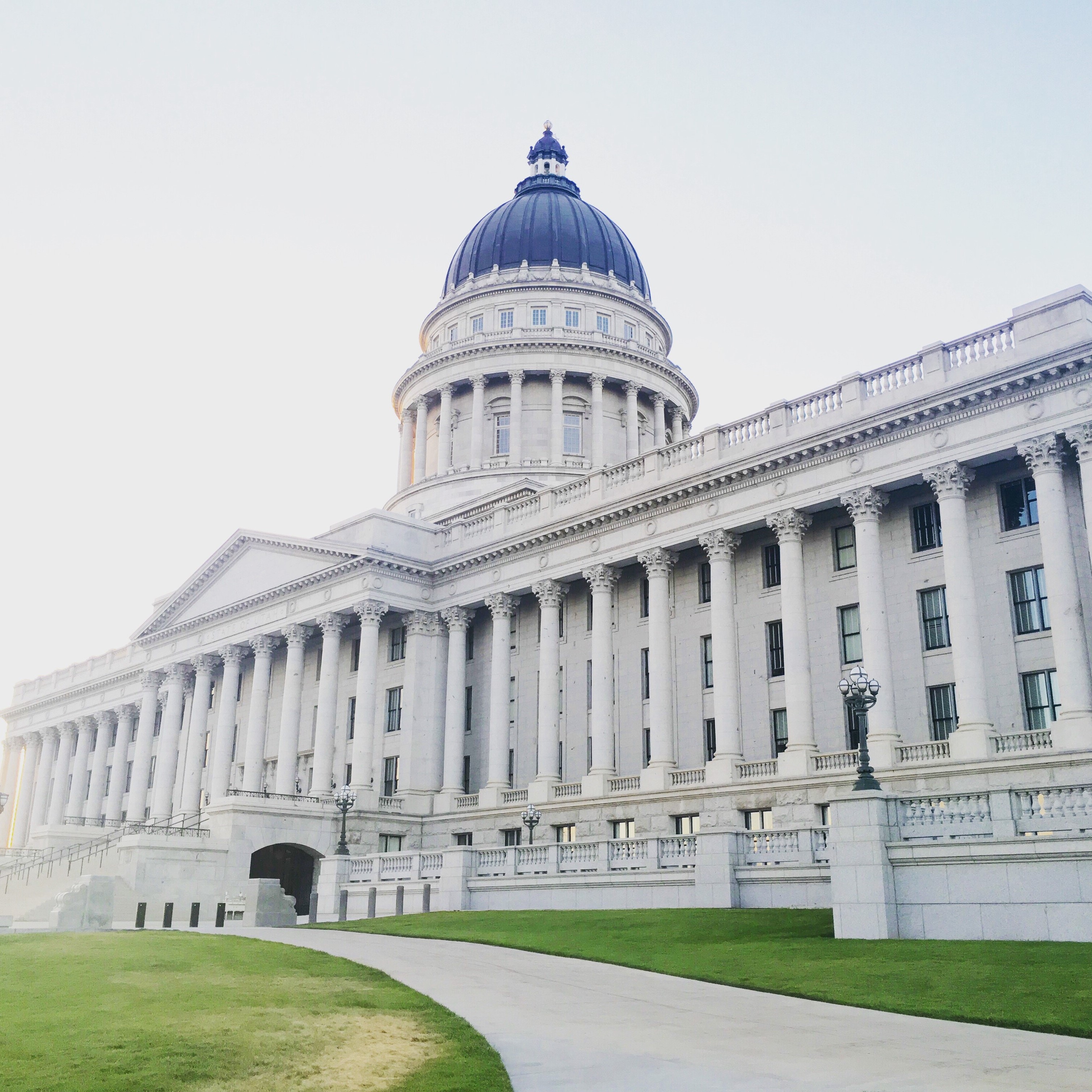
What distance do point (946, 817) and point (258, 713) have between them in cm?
4662

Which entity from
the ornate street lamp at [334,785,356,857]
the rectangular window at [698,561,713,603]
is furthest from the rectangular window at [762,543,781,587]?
the ornate street lamp at [334,785,356,857]

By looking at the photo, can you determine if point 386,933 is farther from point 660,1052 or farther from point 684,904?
point 660,1052

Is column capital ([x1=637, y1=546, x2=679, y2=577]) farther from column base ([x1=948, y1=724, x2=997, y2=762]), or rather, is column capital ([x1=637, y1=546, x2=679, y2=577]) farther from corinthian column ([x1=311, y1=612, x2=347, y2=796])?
corinthian column ([x1=311, y1=612, x2=347, y2=796])

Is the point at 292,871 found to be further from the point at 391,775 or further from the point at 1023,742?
the point at 1023,742

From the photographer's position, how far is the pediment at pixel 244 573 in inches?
2405

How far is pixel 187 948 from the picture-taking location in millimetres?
25000

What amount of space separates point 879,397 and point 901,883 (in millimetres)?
23589

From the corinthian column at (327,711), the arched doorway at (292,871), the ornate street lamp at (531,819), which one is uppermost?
the corinthian column at (327,711)

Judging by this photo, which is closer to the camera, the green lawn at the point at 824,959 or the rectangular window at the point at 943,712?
the green lawn at the point at 824,959

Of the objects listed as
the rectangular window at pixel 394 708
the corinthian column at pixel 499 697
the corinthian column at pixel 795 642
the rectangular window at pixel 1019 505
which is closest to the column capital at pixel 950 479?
the rectangular window at pixel 1019 505

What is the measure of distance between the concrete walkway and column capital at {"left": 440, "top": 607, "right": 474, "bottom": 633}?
3876cm

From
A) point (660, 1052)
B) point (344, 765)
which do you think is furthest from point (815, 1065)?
point (344, 765)

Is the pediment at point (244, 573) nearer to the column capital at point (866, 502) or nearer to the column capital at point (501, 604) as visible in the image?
the column capital at point (501, 604)

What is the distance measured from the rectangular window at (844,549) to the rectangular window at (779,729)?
5.95 m
